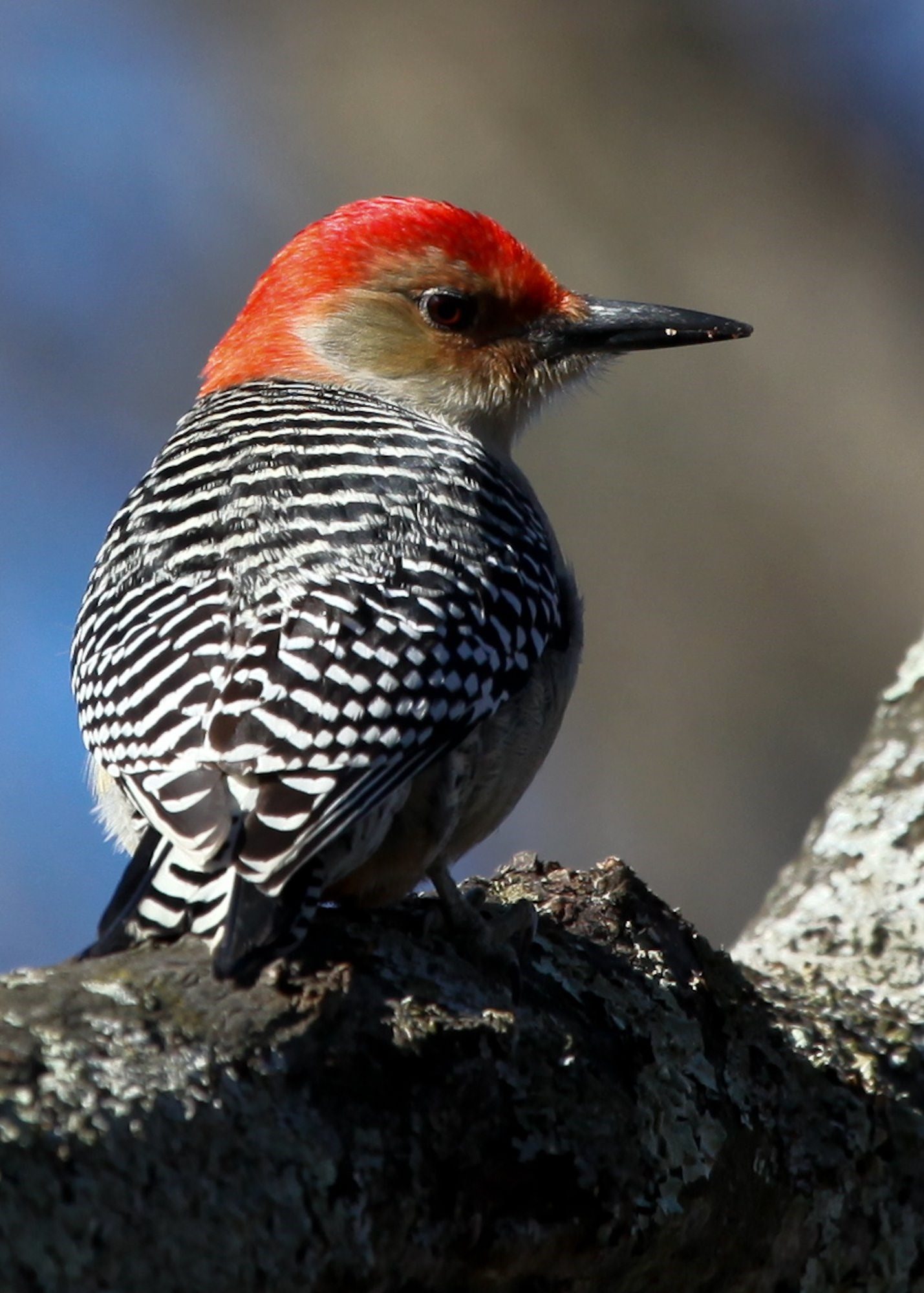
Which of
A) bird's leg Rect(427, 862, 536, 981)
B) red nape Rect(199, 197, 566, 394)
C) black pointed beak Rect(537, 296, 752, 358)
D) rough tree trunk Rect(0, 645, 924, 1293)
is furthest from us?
black pointed beak Rect(537, 296, 752, 358)

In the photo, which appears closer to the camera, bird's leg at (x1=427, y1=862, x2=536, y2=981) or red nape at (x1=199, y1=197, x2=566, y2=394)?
bird's leg at (x1=427, y1=862, x2=536, y2=981)

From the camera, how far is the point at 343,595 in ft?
12.0

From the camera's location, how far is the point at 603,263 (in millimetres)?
8766

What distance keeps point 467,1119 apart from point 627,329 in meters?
3.27

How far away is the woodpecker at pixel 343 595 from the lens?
10.5 feet

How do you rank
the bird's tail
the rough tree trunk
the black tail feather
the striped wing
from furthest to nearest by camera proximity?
the striped wing < the black tail feather < the bird's tail < the rough tree trunk

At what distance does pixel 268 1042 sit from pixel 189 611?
126cm

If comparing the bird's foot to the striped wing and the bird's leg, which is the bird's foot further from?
the striped wing

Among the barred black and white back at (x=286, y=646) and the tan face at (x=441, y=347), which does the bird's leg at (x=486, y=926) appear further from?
the tan face at (x=441, y=347)

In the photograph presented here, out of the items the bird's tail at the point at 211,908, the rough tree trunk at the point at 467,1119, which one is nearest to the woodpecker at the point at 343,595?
the bird's tail at the point at 211,908

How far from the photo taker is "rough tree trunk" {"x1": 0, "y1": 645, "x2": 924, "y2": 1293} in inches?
94.7

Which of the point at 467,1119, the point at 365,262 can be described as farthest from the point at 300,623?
the point at 365,262

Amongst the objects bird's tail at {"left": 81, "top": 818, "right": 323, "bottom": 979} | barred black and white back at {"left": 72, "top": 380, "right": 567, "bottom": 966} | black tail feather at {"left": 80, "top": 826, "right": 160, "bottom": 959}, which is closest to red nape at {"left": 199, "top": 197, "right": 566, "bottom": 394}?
barred black and white back at {"left": 72, "top": 380, "right": 567, "bottom": 966}

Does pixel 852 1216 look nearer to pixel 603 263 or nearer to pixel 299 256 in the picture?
pixel 299 256
